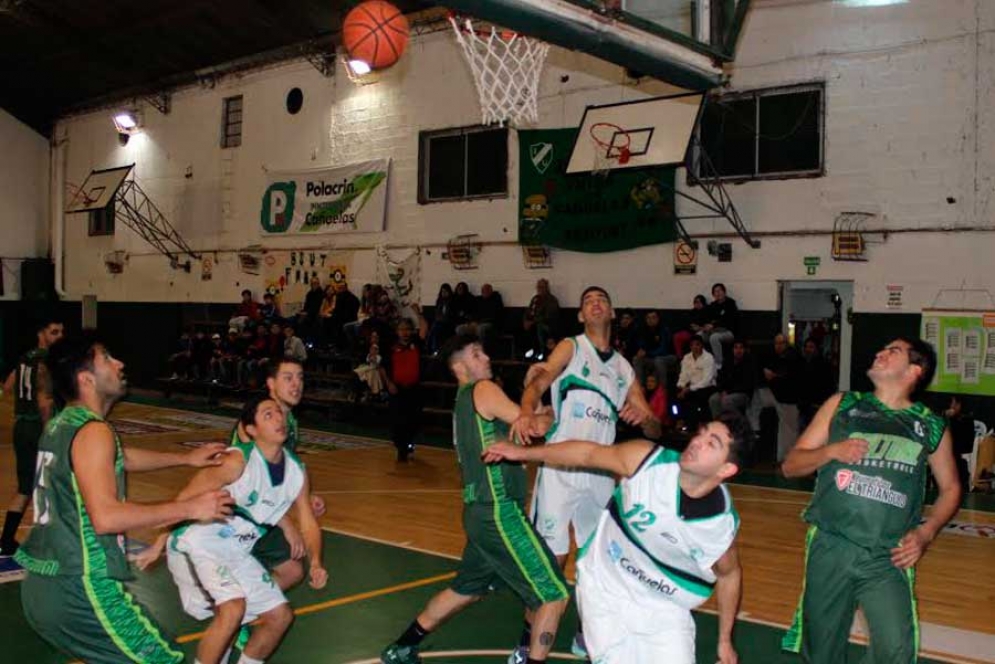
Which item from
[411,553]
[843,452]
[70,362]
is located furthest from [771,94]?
[70,362]

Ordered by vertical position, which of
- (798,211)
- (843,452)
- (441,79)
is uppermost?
(441,79)

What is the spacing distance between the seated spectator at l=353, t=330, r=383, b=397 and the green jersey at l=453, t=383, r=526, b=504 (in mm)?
11449

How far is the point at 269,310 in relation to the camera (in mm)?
21812

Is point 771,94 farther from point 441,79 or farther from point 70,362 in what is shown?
point 70,362

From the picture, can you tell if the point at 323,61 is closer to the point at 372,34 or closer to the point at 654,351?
the point at 372,34

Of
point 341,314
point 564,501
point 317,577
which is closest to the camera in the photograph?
point 317,577

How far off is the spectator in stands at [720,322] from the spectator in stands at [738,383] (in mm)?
455

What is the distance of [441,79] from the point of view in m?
19.6

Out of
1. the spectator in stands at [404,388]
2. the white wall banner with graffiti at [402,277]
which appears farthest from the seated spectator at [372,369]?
the spectator in stands at [404,388]

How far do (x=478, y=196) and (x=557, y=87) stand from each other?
2505mm

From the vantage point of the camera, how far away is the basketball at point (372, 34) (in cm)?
1207

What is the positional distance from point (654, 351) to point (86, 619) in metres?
12.4

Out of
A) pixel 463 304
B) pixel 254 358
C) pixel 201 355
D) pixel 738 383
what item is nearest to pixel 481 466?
pixel 738 383

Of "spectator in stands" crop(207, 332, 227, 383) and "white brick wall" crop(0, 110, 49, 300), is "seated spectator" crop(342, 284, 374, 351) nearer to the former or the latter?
"spectator in stands" crop(207, 332, 227, 383)
